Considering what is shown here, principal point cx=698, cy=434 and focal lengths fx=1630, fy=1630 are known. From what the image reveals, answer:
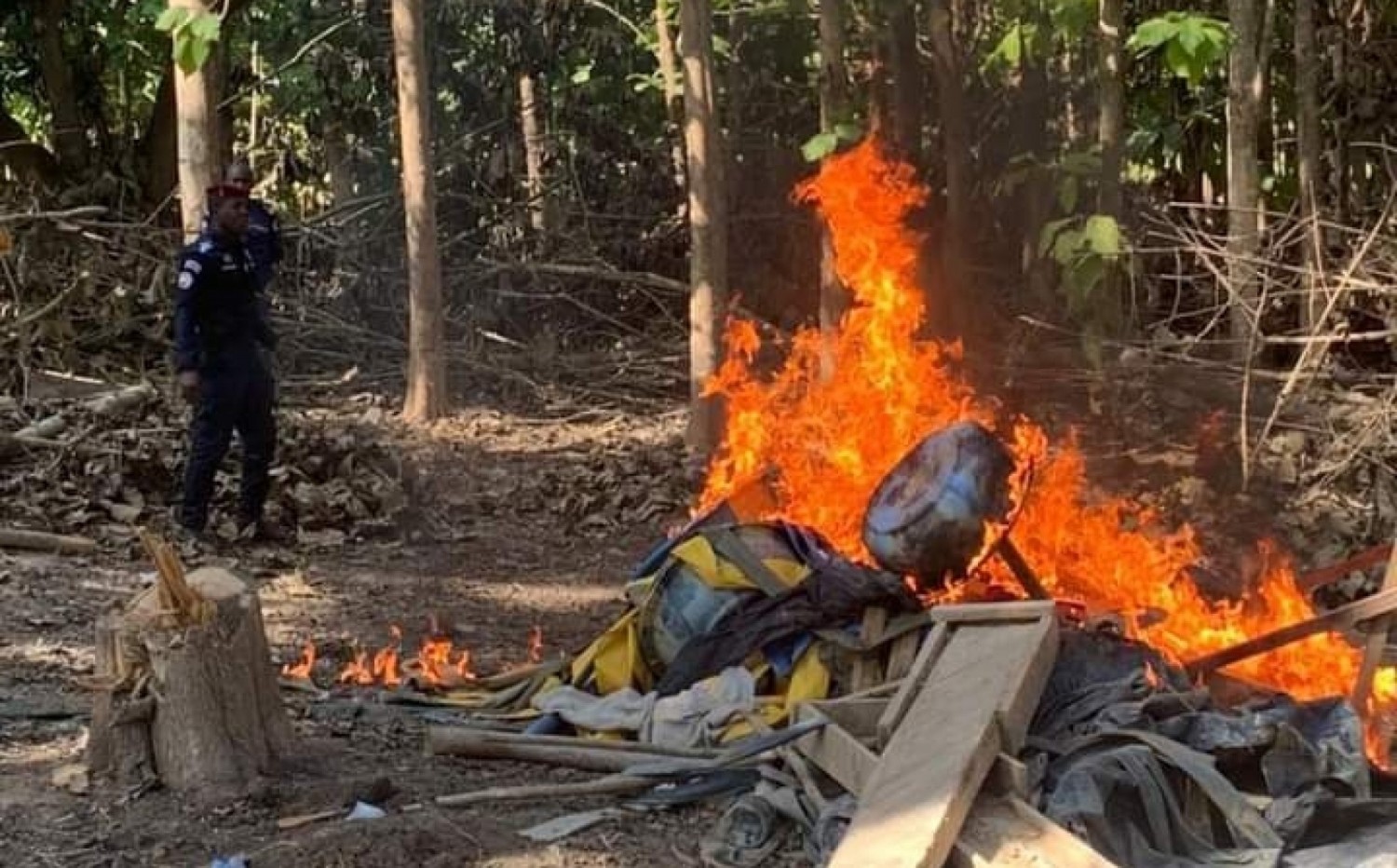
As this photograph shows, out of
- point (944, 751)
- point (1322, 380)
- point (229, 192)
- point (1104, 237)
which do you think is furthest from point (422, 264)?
point (944, 751)

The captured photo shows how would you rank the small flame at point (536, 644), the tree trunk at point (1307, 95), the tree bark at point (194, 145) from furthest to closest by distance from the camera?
the tree trunk at point (1307, 95)
the tree bark at point (194, 145)
the small flame at point (536, 644)

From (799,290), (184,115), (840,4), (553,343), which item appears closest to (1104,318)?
(840,4)

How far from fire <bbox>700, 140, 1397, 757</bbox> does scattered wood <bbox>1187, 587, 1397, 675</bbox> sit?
295 mm

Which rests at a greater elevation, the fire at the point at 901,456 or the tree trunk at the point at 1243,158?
the tree trunk at the point at 1243,158

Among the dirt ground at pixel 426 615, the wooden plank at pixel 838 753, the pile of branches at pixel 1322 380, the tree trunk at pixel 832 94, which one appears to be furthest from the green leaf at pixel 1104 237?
the wooden plank at pixel 838 753

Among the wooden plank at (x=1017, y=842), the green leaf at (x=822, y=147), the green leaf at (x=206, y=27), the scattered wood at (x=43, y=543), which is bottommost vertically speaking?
the wooden plank at (x=1017, y=842)

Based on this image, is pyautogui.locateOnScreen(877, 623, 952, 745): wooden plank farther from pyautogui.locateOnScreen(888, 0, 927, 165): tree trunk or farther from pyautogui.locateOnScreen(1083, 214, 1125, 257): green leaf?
pyautogui.locateOnScreen(888, 0, 927, 165): tree trunk

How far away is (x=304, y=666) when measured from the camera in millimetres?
7027

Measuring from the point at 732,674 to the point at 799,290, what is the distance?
8.96 m

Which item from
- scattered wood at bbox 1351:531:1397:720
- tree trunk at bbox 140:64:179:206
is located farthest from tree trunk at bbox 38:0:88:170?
scattered wood at bbox 1351:531:1397:720

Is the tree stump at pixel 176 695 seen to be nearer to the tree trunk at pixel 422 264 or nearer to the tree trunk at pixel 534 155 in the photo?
the tree trunk at pixel 422 264

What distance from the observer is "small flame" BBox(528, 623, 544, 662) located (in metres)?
7.42

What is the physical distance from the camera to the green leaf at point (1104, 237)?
938 cm

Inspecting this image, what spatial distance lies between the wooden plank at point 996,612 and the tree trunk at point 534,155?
10127 millimetres
